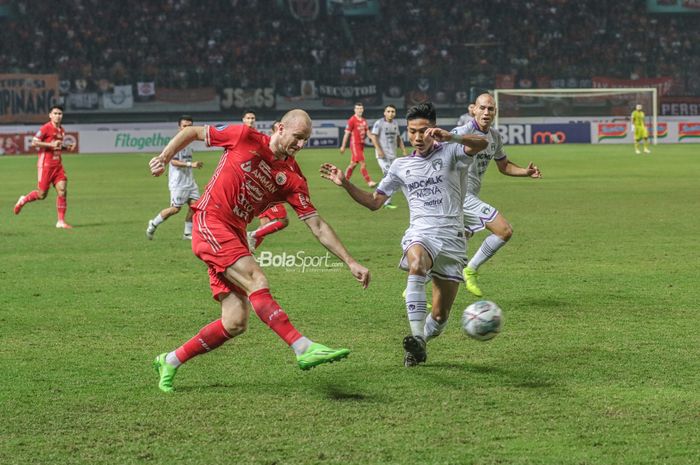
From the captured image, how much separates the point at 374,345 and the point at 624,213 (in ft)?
42.1

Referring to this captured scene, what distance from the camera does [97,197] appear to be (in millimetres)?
25688

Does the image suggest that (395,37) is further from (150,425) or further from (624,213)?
→ (150,425)

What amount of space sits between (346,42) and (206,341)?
52.8 m

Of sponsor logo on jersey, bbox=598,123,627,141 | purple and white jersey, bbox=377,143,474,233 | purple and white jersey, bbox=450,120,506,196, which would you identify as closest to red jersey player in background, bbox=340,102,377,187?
purple and white jersey, bbox=450,120,506,196

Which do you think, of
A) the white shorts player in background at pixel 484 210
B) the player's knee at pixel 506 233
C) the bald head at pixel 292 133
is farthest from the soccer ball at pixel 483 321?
the player's knee at pixel 506 233

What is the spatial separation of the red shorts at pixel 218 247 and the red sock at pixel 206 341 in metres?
0.25

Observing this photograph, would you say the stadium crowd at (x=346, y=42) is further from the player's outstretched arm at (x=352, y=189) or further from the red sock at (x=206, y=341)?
the red sock at (x=206, y=341)

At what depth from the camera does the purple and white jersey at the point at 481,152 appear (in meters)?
10.4

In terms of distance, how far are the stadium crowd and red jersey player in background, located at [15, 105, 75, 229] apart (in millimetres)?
35174

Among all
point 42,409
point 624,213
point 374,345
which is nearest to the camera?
point 42,409

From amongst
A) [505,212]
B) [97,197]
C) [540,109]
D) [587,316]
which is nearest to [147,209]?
[97,197]

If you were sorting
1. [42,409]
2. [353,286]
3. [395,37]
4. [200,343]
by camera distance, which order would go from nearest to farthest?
[42,409], [200,343], [353,286], [395,37]

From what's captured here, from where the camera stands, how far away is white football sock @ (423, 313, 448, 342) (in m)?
7.93

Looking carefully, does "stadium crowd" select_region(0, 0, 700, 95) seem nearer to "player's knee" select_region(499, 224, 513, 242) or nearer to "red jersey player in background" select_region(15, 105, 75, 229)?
"red jersey player in background" select_region(15, 105, 75, 229)
